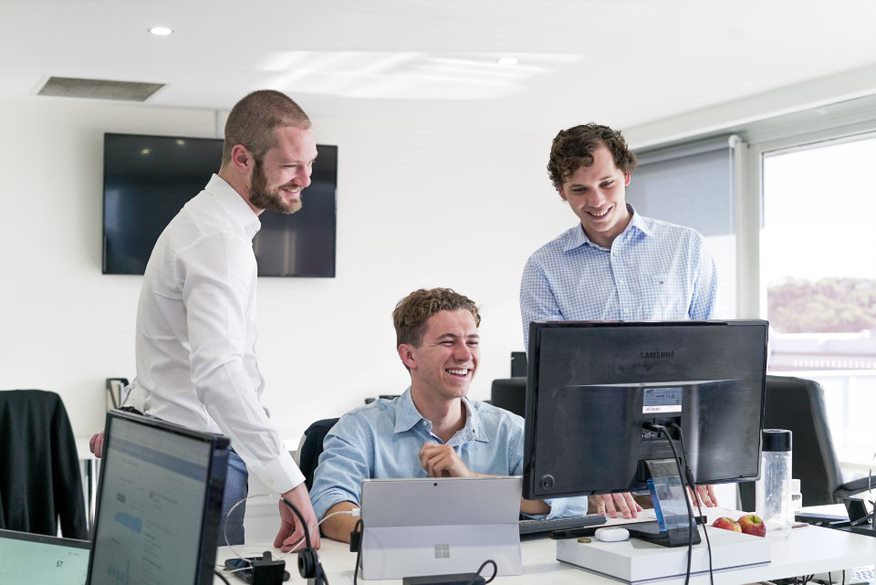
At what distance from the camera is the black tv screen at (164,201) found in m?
5.30

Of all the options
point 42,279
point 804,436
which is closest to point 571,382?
point 804,436

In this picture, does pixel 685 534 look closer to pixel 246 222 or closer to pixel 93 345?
pixel 246 222

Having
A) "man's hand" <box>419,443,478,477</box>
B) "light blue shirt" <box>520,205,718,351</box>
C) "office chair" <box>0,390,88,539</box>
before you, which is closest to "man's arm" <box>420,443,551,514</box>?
"man's hand" <box>419,443,478,477</box>

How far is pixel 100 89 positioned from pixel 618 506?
392 centimetres

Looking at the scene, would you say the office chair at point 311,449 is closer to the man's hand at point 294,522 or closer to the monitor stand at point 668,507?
the man's hand at point 294,522

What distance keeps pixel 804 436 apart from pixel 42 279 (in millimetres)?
3847

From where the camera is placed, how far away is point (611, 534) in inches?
71.1

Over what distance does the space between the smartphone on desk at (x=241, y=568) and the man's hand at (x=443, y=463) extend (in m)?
0.41

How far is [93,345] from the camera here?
5.29m

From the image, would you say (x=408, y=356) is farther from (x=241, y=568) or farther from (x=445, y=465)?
(x=241, y=568)

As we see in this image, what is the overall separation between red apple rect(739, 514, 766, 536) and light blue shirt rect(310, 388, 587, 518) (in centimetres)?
34

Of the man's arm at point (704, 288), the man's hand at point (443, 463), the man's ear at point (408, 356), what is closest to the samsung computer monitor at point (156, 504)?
the man's hand at point (443, 463)

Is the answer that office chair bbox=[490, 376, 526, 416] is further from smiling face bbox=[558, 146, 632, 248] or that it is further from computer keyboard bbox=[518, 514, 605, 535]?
computer keyboard bbox=[518, 514, 605, 535]

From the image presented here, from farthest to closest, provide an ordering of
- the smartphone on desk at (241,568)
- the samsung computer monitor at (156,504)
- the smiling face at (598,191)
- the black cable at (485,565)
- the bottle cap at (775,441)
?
the smiling face at (598,191), the bottle cap at (775,441), the smartphone on desk at (241,568), the black cable at (485,565), the samsung computer monitor at (156,504)
